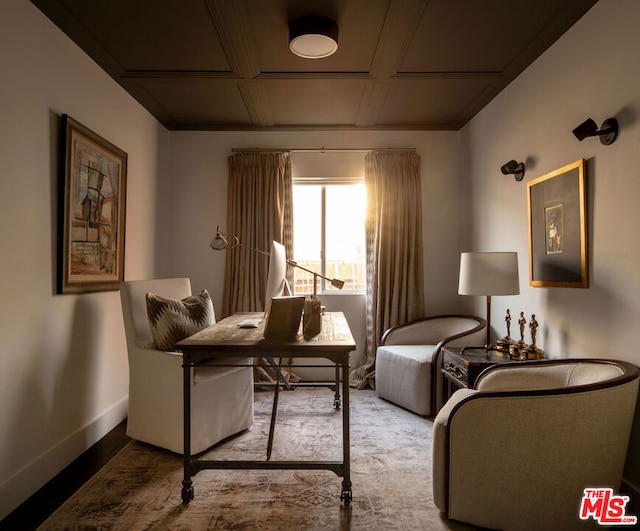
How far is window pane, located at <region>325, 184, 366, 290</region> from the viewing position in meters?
4.45

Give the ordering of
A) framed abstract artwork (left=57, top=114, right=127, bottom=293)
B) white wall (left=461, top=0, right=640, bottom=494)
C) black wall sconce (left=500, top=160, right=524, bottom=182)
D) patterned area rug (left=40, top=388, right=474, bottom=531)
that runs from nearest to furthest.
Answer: patterned area rug (left=40, top=388, right=474, bottom=531)
white wall (left=461, top=0, right=640, bottom=494)
framed abstract artwork (left=57, top=114, right=127, bottom=293)
black wall sconce (left=500, top=160, right=524, bottom=182)

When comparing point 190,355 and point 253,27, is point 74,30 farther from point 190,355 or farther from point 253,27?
point 190,355

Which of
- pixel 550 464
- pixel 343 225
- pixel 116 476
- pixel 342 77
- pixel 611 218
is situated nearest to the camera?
pixel 550 464

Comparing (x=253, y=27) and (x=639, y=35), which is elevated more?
(x=253, y=27)

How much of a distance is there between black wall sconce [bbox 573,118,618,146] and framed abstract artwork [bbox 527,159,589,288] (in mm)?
211

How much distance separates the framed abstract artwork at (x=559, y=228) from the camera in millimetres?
2340

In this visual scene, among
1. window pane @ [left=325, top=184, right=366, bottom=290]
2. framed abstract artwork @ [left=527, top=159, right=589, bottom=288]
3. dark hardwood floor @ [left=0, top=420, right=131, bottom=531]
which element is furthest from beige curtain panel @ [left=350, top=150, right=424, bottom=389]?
dark hardwood floor @ [left=0, top=420, right=131, bottom=531]

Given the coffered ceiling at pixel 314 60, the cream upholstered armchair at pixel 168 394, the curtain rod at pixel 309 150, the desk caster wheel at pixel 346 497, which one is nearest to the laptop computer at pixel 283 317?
the cream upholstered armchair at pixel 168 394

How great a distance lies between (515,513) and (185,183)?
3.92 m

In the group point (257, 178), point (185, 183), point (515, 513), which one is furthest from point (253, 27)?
point (515, 513)

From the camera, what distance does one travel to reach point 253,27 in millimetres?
2508

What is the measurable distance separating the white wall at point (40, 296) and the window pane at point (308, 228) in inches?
76.7

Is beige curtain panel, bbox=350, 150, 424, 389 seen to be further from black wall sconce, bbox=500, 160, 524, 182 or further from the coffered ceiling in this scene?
black wall sconce, bbox=500, 160, 524, 182

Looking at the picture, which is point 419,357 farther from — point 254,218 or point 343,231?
point 254,218
